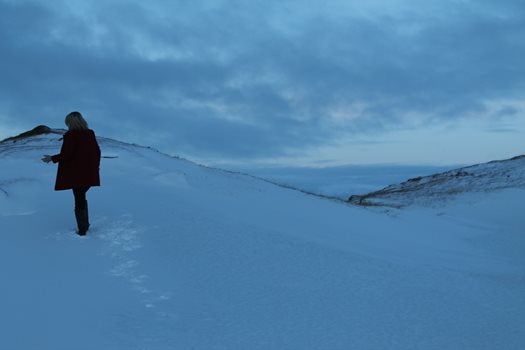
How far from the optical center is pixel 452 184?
24.2 metres

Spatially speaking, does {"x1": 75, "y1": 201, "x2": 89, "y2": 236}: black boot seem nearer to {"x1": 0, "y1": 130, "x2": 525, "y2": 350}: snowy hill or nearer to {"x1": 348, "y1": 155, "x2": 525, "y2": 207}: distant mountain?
{"x1": 0, "y1": 130, "x2": 525, "y2": 350}: snowy hill

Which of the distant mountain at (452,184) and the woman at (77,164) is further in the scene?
the distant mountain at (452,184)

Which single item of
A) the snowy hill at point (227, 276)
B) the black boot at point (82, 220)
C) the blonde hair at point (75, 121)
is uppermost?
the blonde hair at point (75, 121)

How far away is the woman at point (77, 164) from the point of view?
8.51 m

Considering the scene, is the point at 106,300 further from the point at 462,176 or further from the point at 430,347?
the point at 462,176

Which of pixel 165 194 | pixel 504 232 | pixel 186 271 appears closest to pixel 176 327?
pixel 186 271

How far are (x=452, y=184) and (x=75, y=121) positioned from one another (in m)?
19.2

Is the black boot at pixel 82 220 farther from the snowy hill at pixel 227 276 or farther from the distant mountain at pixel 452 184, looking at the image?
the distant mountain at pixel 452 184

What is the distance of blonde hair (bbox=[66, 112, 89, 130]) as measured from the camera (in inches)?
337

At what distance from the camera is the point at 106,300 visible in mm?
6367

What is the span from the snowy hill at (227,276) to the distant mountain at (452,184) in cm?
878

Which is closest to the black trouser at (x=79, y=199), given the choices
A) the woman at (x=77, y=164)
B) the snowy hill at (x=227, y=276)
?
the woman at (x=77, y=164)

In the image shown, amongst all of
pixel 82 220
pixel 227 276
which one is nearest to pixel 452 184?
pixel 227 276

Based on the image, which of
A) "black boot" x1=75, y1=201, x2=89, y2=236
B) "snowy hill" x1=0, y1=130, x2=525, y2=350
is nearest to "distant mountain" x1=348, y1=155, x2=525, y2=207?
"snowy hill" x1=0, y1=130, x2=525, y2=350
